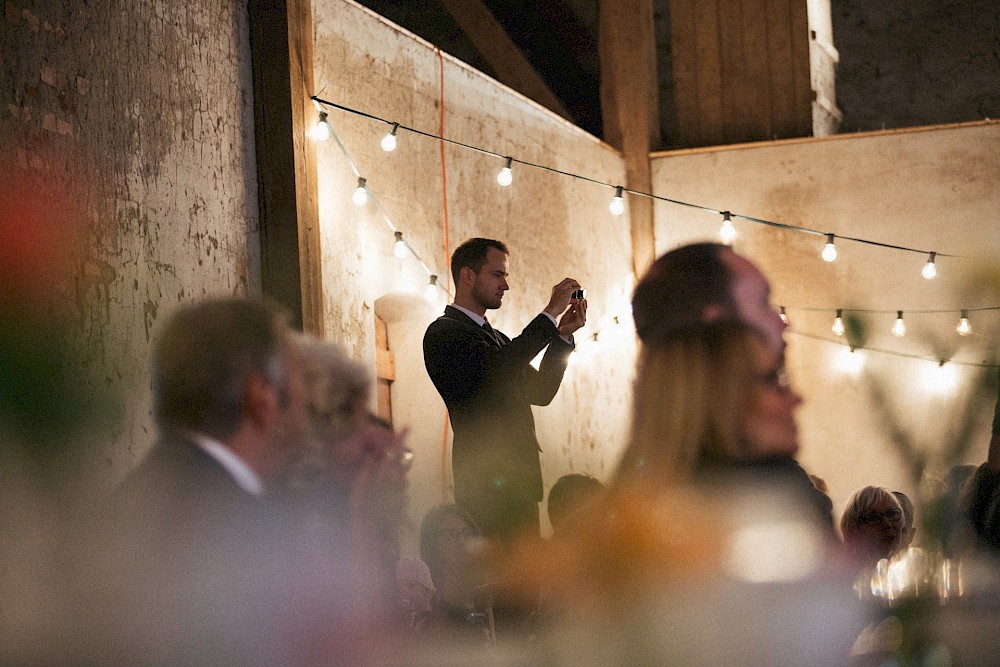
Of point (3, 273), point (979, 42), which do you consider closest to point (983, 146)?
point (979, 42)

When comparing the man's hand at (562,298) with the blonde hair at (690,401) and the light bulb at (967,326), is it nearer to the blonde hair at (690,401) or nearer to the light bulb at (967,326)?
the light bulb at (967,326)

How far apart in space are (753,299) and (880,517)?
214cm

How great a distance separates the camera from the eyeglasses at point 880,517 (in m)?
3.67

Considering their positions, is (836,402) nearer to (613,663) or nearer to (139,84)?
(139,84)

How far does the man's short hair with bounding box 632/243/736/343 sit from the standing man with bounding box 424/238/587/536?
91.7 inches

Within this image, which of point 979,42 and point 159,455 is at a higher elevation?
point 979,42

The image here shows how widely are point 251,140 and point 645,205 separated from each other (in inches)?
164

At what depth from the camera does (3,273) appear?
3.24 m

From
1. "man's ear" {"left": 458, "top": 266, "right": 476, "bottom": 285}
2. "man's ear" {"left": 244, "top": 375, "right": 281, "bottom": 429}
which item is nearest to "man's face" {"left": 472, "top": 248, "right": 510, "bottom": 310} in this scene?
"man's ear" {"left": 458, "top": 266, "right": 476, "bottom": 285}

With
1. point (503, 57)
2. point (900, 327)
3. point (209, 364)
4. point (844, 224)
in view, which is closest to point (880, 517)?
point (209, 364)

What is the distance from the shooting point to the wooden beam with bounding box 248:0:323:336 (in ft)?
14.9

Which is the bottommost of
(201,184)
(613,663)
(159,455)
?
(613,663)

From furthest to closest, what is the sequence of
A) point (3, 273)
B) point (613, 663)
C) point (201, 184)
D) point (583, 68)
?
point (583, 68)
point (201, 184)
point (3, 273)
point (613, 663)

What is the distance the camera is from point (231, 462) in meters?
1.82
